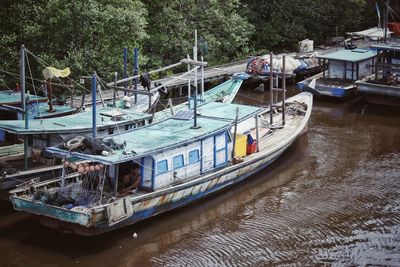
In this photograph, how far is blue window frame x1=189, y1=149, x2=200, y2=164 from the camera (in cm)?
1850

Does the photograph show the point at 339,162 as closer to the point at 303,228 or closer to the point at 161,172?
the point at 303,228

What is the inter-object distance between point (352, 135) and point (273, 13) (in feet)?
53.1

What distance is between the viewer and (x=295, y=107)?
2623cm

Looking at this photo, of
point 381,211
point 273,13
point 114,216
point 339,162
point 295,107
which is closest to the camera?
point 114,216

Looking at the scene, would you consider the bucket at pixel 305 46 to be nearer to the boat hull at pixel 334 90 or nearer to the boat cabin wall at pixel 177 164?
the boat hull at pixel 334 90

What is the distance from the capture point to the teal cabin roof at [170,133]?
54.6 feet

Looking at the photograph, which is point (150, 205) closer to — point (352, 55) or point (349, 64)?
point (349, 64)

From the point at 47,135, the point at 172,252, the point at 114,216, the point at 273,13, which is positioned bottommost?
the point at 172,252

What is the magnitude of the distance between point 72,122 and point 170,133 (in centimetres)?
319

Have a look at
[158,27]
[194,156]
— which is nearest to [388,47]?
[158,27]

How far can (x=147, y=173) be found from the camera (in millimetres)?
17453

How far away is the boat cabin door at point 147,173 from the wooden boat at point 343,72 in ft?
50.4

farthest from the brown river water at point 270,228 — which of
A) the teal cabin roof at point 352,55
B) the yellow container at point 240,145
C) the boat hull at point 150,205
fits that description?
the teal cabin roof at point 352,55

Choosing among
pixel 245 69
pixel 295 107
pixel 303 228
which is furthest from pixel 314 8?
pixel 303 228
